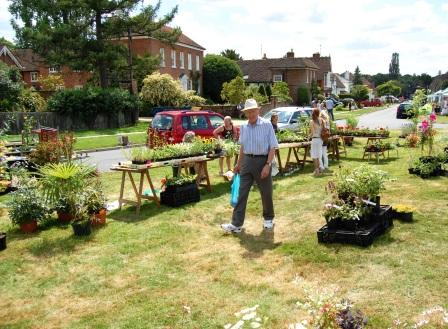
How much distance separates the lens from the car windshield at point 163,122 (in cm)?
1538

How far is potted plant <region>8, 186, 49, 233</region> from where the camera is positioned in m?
7.95

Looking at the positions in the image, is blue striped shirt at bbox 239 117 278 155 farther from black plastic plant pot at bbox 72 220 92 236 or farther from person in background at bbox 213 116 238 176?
person in background at bbox 213 116 238 176

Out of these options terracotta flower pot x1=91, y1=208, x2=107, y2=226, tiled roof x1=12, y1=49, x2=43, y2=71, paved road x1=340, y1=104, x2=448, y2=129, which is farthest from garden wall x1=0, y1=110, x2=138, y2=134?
tiled roof x1=12, y1=49, x2=43, y2=71

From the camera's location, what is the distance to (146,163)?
29.9 ft

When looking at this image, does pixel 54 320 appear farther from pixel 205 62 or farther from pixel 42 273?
pixel 205 62

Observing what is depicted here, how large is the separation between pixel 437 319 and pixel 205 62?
52.8m

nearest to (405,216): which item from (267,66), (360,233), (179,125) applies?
(360,233)

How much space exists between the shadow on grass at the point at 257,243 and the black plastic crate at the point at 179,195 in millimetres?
2166

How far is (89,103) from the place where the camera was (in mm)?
30031

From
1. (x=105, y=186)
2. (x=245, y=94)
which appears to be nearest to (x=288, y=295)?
(x=105, y=186)

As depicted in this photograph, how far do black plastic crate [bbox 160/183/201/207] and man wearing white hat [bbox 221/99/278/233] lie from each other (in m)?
1.96

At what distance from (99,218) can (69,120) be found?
23183 mm

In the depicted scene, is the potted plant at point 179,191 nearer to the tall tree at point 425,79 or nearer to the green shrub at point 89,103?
the green shrub at point 89,103

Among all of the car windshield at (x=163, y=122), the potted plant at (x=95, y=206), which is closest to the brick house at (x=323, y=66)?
the car windshield at (x=163, y=122)
